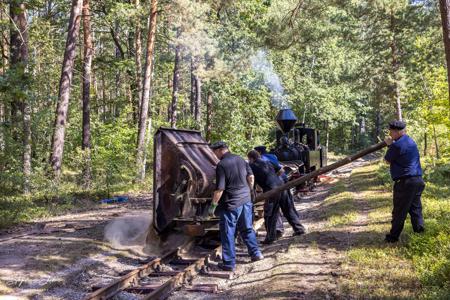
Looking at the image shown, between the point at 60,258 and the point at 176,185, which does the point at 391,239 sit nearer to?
the point at 176,185

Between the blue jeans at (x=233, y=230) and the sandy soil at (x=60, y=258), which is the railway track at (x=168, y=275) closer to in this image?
the blue jeans at (x=233, y=230)

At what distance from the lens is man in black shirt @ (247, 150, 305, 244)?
941 centimetres

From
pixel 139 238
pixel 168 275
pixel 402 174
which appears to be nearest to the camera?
pixel 168 275

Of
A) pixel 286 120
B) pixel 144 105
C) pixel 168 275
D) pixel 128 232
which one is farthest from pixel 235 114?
pixel 168 275

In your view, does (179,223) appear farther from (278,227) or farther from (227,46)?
(227,46)

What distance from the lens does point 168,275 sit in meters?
7.19

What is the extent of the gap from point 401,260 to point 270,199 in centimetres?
328

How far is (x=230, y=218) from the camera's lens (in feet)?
25.5

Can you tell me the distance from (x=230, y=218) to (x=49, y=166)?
950 cm

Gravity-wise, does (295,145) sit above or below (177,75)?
below

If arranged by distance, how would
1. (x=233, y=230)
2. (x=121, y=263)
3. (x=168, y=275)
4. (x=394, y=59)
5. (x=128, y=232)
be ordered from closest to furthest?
(x=168, y=275)
(x=233, y=230)
(x=121, y=263)
(x=128, y=232)
(x=394, y=59)

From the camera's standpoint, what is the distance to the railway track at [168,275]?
242 inches

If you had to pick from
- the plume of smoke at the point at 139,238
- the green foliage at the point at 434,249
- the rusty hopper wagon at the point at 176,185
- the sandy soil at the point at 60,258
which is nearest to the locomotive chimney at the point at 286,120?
the green foliage at the point at 434,249

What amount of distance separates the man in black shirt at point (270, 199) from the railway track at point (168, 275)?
1.23 m
